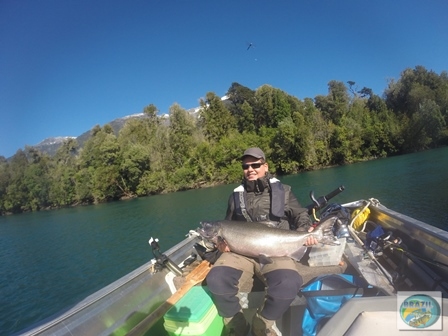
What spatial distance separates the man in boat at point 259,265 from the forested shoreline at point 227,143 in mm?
48219

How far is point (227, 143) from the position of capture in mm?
56969

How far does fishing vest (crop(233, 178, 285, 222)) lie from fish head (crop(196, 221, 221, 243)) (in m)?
0.55

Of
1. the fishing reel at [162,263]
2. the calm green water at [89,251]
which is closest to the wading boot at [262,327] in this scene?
the fishing reel at [162,263]

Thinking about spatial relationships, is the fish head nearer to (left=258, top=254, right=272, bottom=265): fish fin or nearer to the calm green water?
(left=258, top=254, right=272, bottom=265): fish fin

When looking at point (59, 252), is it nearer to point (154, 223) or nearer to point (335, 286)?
point (154, 223)

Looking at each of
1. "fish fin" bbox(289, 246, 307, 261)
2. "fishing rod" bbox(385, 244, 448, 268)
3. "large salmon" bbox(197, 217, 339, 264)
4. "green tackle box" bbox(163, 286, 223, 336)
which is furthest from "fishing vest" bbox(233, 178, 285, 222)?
"fishing rod" bbox(385, 244, 448, 268)

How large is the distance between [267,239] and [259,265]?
0.40 m

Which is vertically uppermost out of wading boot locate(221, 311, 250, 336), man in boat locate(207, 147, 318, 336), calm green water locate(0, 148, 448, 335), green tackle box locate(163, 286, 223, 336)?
man in boat locate(207, 147, 318, 336)

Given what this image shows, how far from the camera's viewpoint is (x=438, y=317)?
138 centimetres

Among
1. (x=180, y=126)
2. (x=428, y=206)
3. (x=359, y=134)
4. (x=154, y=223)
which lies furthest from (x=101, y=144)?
(x=428, y=206)

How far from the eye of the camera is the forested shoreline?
2106 inches

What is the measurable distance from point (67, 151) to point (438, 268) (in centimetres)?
7785

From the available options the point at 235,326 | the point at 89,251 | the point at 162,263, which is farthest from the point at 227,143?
the point at 235,326

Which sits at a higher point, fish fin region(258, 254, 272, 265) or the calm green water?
fish fin region(258, 254, 272, 265)
